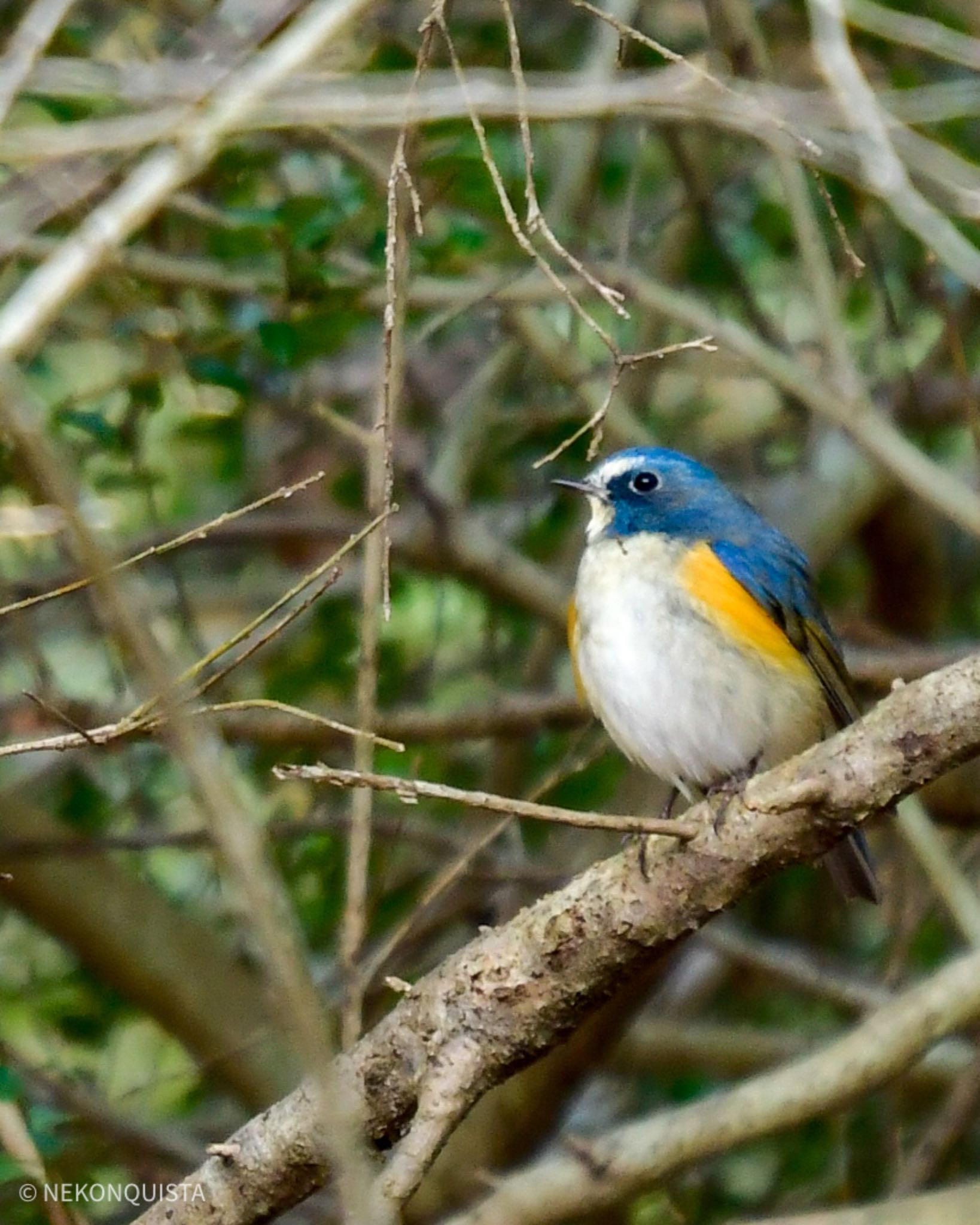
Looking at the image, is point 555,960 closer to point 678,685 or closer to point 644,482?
point 678,685

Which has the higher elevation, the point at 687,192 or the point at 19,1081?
the point at 687,192

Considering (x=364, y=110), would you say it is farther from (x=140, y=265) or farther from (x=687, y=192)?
(x=687, y=192)

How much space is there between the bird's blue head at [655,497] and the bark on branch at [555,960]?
1841 millimetres

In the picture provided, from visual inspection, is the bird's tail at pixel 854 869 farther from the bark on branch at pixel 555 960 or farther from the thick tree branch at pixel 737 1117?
the bark on branch at pixel 555 960

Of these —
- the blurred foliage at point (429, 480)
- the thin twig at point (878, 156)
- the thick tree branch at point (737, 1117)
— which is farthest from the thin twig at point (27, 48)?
the thick tree branch at point (737, 1117)

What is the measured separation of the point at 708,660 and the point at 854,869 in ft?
2.26

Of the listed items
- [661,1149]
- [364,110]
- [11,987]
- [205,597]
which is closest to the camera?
[661,1149]

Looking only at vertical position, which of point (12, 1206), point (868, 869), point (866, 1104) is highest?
point (868, 869)

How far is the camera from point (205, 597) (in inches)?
→ 280

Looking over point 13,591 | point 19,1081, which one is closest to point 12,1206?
point 19,1081

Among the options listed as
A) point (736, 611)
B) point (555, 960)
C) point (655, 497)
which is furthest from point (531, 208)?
point (655, 497)

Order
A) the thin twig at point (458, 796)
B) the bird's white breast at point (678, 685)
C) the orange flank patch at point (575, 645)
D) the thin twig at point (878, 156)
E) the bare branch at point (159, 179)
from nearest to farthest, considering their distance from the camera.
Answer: the thin twig at point (458, 796), the bare branch at point (159, 179), the thin twig at point (878, 156), the bird's white breast at point (678, 685), the orange flank patch at point (575, 645)

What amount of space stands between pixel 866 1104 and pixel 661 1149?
2.99 metres

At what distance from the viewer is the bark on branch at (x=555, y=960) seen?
2947 millimetres
